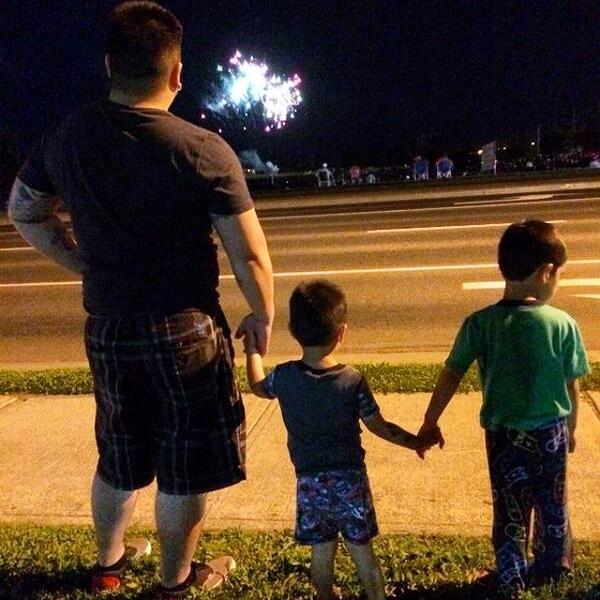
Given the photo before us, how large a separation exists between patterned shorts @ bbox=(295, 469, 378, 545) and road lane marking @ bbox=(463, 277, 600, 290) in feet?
22.0

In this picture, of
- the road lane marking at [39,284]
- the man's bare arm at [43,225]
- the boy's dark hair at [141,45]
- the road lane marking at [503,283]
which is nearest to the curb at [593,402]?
the man's bare arm at [43,225]

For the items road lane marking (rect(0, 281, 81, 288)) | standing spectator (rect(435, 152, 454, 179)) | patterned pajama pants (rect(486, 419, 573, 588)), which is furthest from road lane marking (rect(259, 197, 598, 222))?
standing spectator (rect(435, 152, 454, 179))

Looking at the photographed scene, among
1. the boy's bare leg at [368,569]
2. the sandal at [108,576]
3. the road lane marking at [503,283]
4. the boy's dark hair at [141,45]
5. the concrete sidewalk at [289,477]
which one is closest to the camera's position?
the boy's dark hair at [141,45]

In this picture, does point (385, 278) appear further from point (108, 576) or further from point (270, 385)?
point (270, 385)

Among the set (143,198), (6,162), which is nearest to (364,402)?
(143,198)

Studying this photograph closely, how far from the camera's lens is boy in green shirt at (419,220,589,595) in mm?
2555

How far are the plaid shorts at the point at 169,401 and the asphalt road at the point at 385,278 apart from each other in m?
4.07

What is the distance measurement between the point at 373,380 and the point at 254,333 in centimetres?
306

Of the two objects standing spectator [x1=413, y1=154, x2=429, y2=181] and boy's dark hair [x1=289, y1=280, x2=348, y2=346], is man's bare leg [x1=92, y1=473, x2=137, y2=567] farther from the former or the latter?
standing spectator [x1=413, y1=154, x2=429, y2=181]

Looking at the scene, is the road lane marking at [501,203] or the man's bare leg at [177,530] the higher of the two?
the man's bare leg at [177,530]

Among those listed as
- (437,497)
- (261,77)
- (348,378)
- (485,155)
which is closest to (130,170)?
(348,378)

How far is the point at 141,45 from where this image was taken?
2.36 m

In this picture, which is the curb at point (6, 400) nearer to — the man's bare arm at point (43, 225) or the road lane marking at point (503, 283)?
the man's bare arm at point (43, 225)

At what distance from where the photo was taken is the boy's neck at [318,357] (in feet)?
8.39
